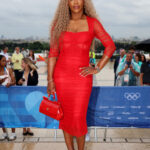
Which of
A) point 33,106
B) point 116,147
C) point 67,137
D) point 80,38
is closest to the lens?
point 80,38

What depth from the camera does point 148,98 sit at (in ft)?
12.5

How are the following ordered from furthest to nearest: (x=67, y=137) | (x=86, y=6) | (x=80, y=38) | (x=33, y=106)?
1. (x=33, y=106)
2. (x=67, y=137)
3. (x=86, y=6)
4. (x=80, y=38)

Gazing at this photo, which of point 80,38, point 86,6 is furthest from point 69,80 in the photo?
point 86,6

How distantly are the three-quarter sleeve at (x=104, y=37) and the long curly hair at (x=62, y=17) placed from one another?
0.17m

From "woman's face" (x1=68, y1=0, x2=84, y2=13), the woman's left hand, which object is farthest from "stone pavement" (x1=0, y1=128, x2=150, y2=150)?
"woman's face" (x1=68, y1=0, x2=84, y2=13)

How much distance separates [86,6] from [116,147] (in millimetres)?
2293

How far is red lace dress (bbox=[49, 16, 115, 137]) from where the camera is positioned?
2443 mm

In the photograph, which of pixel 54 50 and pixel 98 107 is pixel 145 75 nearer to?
pixel 98 107

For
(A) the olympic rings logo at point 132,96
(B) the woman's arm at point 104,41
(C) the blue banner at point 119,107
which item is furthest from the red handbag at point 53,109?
(A) the olympic rings logo at point 132,96

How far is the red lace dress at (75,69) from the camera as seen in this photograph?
2.44 meters

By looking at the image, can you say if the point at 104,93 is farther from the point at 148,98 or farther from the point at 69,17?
the point at 69,17

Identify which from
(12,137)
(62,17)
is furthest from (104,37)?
(12,137)

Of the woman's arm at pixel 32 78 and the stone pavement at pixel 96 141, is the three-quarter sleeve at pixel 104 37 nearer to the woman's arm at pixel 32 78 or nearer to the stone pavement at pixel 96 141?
the stone pavement at pixel 96 141

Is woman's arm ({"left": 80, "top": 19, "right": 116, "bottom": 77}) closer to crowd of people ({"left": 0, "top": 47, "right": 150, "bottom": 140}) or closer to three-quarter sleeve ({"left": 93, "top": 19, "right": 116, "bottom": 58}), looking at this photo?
three-quarter sleeve ({"left": 93, "top": 19, "right": 116, "bottom": 58})
